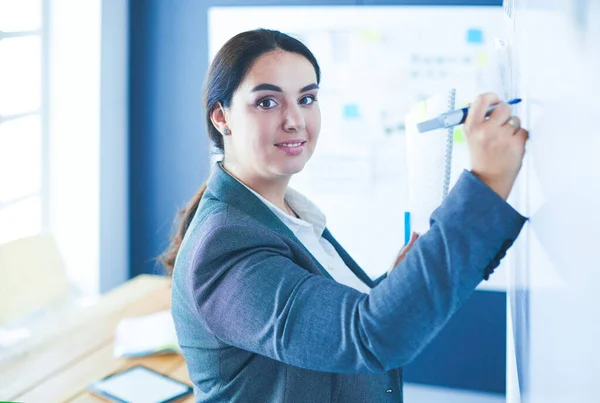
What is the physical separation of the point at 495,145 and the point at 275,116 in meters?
0.49

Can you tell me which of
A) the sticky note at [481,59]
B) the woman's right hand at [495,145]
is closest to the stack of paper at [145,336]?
the woman's right hand at [495,145]

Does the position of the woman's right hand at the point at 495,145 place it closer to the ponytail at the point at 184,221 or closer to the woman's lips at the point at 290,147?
the woman's lips at the point at 290,147

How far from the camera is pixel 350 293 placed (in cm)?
83

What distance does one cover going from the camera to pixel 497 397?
3.12m

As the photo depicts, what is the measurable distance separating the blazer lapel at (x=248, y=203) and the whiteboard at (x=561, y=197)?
1.19 feet

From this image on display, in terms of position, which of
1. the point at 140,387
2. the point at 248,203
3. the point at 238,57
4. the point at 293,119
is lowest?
the point at 140,387

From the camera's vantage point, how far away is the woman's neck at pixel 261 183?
122 centimetres

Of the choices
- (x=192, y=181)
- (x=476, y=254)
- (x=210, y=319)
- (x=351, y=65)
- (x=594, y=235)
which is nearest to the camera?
(x=594, y=235)

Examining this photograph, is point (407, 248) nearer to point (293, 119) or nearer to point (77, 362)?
point (293, 119)

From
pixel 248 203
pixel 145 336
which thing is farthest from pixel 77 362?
pixel 248 203

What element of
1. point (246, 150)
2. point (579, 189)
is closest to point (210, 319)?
point (246, 150)

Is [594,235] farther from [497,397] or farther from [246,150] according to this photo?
[497,397]

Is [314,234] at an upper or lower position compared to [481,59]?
lower

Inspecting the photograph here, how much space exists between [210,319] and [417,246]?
35cm
